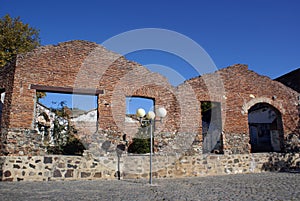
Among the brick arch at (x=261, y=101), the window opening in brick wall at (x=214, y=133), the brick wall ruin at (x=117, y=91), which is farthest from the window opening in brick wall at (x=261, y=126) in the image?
the brick wall ruin at (x=117, y=91)

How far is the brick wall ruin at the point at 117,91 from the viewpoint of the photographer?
8227 millimetres

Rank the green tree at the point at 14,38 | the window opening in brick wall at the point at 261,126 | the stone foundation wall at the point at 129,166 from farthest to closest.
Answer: the window opening in brick wall at the point at 261,126
the green tree at the point at 14,38
the stone foundation wall at the point at 129,166

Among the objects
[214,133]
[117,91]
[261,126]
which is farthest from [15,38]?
[261,126]

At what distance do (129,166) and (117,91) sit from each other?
107 inches

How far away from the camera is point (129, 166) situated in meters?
8.36

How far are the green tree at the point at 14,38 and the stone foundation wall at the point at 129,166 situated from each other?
9067mm

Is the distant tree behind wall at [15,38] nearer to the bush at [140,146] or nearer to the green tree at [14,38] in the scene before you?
the green tree at [14,38]

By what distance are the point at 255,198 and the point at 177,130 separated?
4.85 m

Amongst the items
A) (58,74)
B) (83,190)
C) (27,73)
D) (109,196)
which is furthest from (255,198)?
(27,73)

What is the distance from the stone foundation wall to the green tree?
29.7 ft

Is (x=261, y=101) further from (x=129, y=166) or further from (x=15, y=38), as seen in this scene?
(x=15, y=38)

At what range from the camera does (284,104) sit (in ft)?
38.1

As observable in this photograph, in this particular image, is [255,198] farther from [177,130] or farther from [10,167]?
[10,167]

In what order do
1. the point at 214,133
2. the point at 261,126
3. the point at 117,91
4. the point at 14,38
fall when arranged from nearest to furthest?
the point at 117,91
the point at 214,133
the point at 14,38
the point at 261,126
